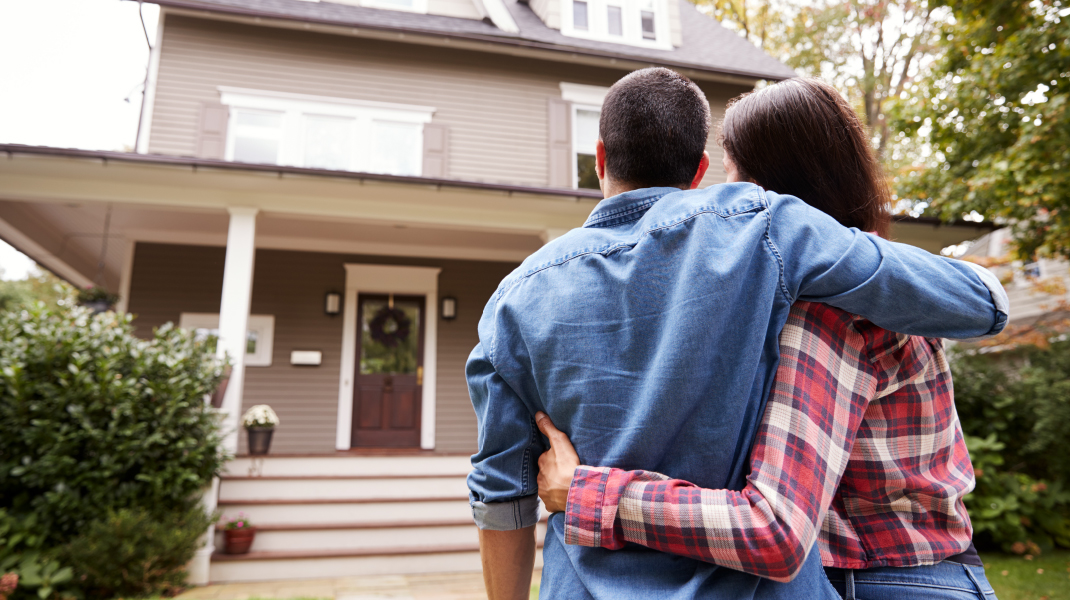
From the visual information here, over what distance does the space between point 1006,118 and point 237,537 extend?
8281 mm

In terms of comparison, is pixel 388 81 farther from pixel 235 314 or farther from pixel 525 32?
pixel 235 314

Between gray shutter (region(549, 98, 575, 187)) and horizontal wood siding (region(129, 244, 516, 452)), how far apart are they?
2.01 m

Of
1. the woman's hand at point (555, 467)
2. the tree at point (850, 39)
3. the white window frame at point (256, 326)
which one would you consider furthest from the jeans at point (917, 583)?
the tree at point (850, 39)

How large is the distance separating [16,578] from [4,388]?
1280mm

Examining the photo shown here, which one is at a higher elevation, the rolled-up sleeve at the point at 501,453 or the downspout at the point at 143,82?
the downspout at the point at 143,82

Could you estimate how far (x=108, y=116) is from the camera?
15.9m

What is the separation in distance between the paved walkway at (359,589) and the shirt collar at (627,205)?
12.7 ft

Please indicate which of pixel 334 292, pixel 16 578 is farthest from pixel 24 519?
pixel 334 292

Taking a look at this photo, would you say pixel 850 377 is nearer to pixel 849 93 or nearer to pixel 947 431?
pixel 947 431

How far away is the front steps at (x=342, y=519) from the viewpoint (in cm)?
498

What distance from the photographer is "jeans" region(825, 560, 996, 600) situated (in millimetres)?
901

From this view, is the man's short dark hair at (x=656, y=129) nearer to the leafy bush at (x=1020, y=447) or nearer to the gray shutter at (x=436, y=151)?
the leafy bush at (x=1020, y=447)

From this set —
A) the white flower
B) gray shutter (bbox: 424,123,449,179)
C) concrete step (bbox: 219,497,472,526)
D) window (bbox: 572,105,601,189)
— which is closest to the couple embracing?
concrete step (bbox: 219,497,472,526)

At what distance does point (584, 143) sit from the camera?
8695mm
